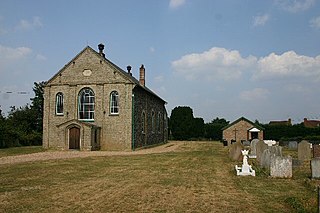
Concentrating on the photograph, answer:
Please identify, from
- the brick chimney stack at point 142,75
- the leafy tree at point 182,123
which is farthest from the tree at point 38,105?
the leafy tree at point 182,123

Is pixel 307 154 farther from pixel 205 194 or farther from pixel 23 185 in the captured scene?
pixel 23 185

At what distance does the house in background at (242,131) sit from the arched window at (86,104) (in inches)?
925

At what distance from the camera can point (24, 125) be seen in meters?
45.1

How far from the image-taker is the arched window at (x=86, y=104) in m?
32.8

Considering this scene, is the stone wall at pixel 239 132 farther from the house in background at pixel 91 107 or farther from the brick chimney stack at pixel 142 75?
the house in background at pixel 91 107

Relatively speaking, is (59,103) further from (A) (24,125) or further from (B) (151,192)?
(B) (151,192)

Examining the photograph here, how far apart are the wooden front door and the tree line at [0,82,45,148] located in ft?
29.1

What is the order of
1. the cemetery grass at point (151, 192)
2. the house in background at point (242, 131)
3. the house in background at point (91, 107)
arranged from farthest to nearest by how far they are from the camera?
the house in background at point (242, 131) → the house in background at point (91, 107) → the cemetery grass at point (151, 192)

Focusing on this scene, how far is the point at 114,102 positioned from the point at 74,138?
193 inches

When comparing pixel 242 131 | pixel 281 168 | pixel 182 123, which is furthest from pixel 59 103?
pixel 182 123

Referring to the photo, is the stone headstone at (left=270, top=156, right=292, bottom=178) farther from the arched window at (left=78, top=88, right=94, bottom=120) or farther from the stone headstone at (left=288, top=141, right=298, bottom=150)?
the stone headstone at (left=288, top=141, right=298, bottom=150)

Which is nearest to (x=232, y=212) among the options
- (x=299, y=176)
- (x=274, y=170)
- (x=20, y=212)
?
(x=20, y=212)

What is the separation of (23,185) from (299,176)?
10.7 meters

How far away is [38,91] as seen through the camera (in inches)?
2112
